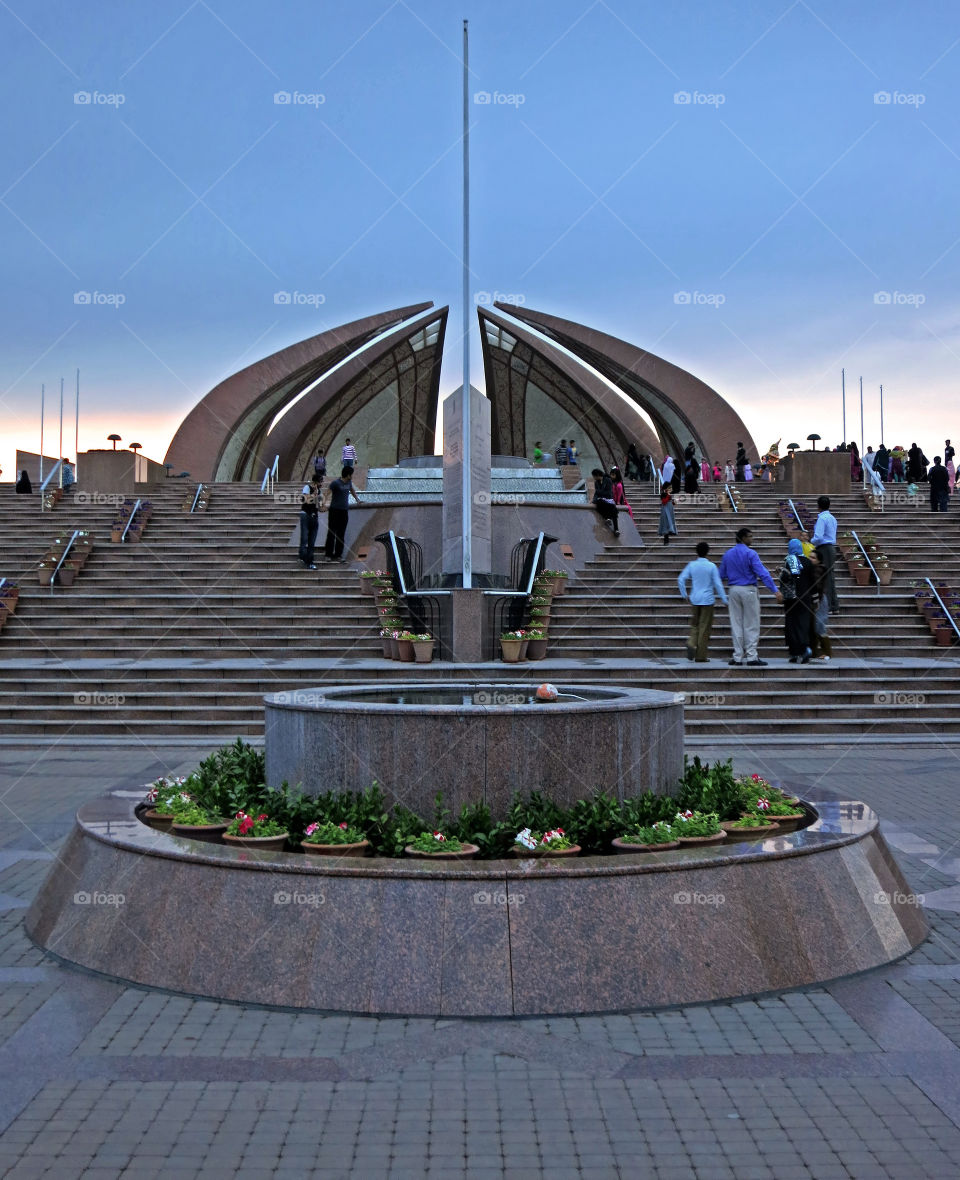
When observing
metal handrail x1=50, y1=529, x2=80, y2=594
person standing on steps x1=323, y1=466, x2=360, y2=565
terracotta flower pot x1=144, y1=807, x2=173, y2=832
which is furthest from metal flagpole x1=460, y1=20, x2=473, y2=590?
terracotta flower pot x1=144, y1=807, x2=173, y2=832

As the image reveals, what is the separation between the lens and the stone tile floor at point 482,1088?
2.78 m

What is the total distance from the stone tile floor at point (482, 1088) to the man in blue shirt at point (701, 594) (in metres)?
7.09

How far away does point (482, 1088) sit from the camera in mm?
3168

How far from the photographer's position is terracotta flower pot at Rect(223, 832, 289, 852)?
4.50 metres

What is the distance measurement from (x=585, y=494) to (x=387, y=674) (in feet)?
26.8

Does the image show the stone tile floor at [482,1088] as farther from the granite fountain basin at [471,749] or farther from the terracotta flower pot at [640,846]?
the granite fountain basin at [471,749]

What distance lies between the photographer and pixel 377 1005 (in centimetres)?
371

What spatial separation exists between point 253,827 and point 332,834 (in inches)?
15.3

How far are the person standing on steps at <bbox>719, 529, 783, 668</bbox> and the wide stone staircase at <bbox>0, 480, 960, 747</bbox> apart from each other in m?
0.26

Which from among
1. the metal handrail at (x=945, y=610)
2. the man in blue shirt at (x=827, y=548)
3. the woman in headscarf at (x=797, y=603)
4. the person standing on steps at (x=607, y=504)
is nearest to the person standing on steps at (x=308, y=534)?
the person standing on steps at (x=607, y=504)

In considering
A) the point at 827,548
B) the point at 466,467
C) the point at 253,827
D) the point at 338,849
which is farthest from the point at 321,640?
the point at 338,849

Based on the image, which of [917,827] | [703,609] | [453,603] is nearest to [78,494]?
[453,603]

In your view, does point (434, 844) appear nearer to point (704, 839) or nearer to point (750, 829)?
point (704, 839)

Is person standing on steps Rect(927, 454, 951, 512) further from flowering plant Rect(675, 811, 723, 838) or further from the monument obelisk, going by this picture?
flowering plant Rect(675, 811, 723, 838)
